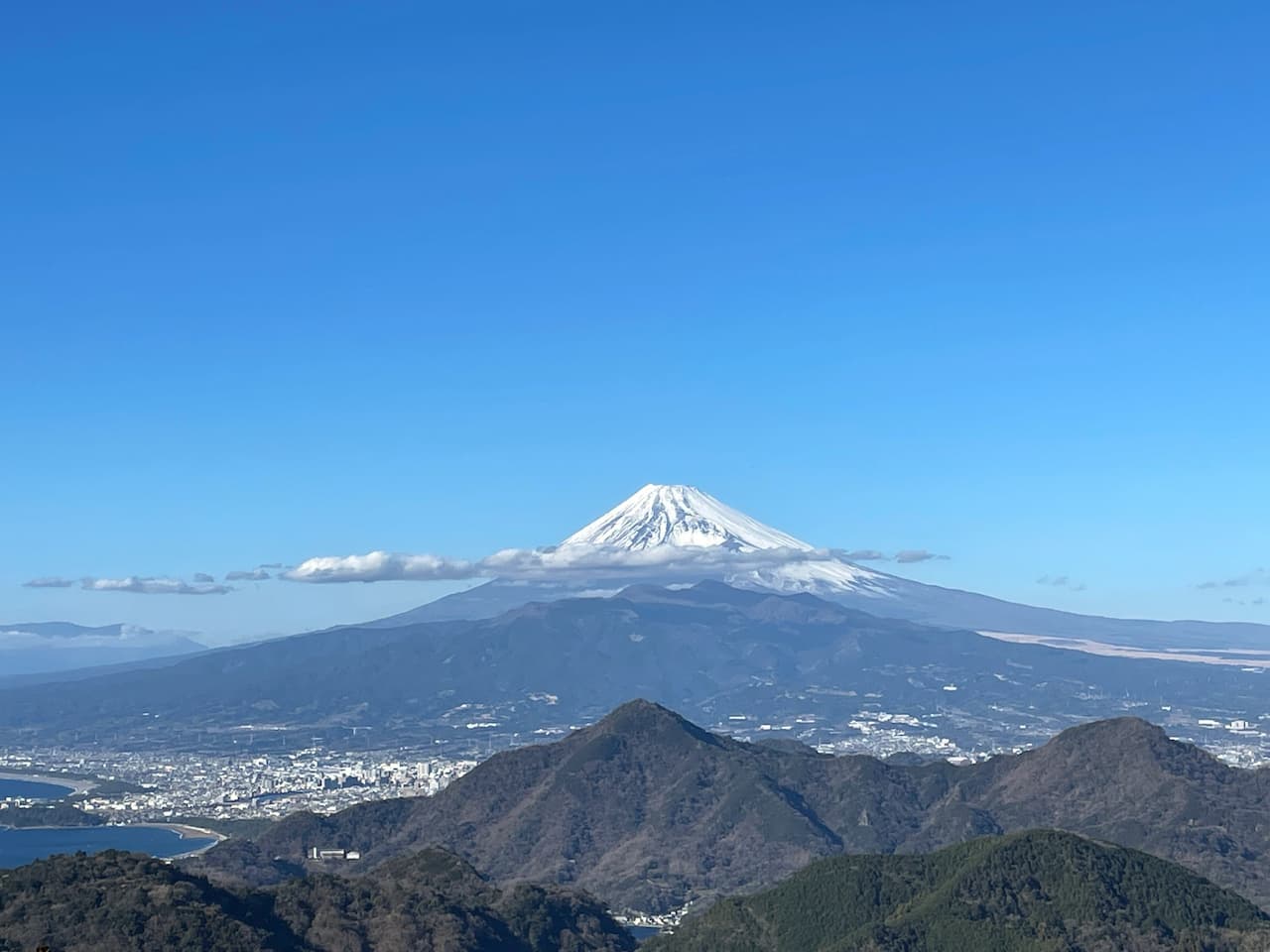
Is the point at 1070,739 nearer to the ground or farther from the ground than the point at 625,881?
farther from the ground

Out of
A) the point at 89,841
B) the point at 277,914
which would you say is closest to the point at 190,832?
the point at 89,841

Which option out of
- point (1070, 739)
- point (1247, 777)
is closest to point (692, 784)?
point (1070, 739)

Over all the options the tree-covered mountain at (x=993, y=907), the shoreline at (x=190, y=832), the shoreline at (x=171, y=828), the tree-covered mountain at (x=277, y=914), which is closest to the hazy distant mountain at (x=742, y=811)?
the shoreline at (x=190, y=832)

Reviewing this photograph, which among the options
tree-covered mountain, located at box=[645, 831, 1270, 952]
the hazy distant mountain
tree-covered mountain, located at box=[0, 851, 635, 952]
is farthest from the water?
tree-covered mountain, located at box=[645, 831, 1270, 952]

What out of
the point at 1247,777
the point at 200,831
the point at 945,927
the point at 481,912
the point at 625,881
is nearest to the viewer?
the point at 945,927

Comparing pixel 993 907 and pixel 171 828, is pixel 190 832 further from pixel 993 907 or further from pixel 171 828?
pixel 993 907

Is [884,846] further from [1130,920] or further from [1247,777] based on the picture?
[1130,920]

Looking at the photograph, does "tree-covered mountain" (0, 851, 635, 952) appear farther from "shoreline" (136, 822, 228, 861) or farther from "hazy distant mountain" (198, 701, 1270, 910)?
"shoreline" (136, 822, 228, 861)

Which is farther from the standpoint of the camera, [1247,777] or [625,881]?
[1247,777]
